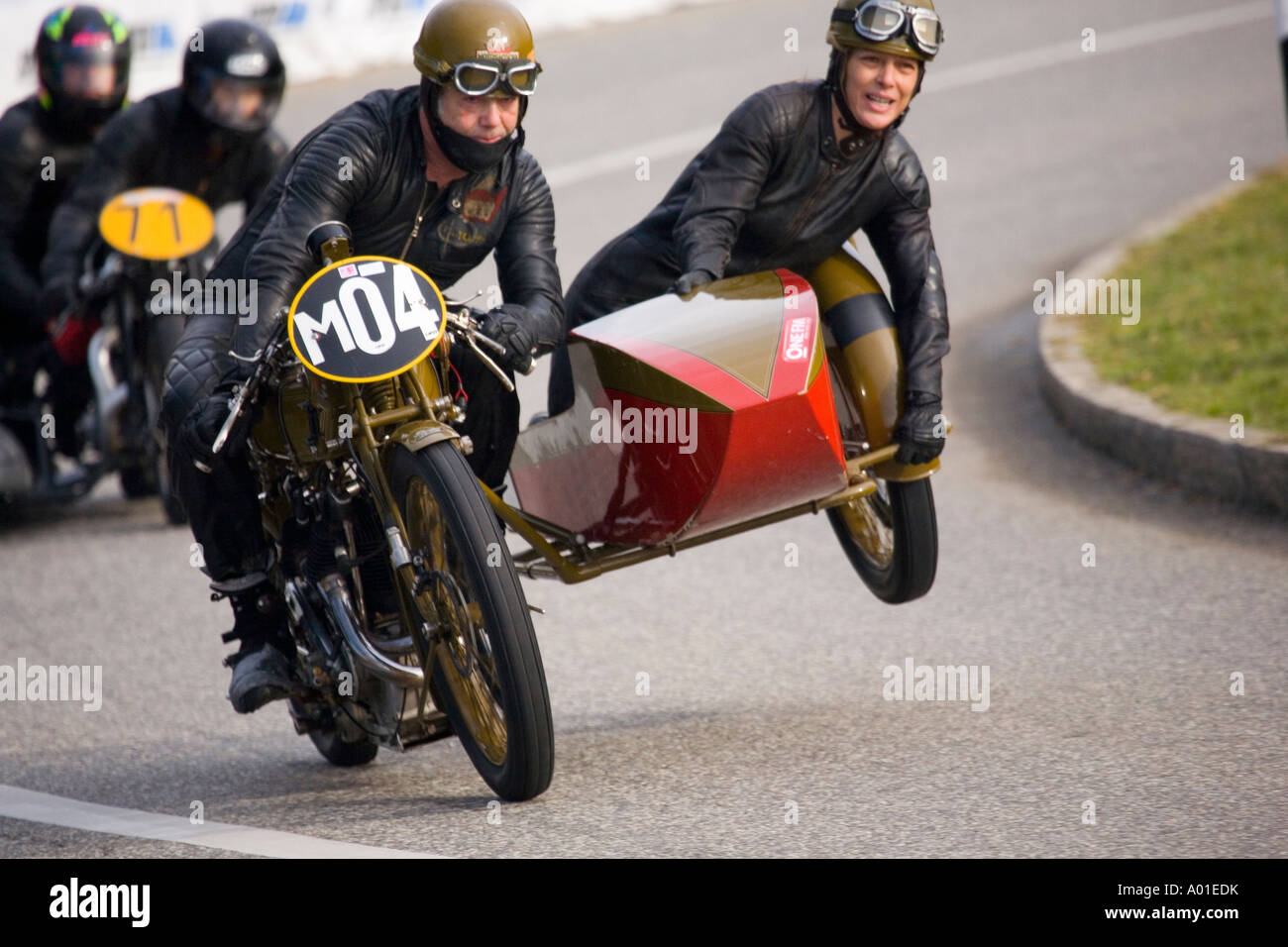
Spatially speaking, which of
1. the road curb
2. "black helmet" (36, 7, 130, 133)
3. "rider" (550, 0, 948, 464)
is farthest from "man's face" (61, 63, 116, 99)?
the road curb

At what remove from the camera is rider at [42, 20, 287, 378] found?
801 centimetres

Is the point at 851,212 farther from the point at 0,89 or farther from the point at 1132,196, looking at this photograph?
the point at 0,89

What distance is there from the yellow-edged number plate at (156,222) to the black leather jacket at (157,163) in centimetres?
50

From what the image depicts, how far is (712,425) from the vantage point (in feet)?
14.7

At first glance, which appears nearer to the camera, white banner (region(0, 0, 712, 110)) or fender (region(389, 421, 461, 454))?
fender (region(389, 421, 461, 454))

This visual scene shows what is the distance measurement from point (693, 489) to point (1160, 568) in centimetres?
260

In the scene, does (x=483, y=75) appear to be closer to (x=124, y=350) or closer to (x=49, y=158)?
(x=124, y=350)

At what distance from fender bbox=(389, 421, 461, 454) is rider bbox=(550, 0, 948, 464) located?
2.72ft

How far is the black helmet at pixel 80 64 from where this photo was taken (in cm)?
881

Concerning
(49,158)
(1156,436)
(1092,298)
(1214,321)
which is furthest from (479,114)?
(1092,298)

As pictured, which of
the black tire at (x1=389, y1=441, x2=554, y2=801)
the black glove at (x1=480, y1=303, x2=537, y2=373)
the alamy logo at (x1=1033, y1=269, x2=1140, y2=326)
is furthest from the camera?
the alamy logo at (x1=1033, y1=269, x2=1140, y2=326)

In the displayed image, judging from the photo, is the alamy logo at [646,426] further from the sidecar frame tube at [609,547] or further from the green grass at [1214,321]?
the green grass at [1214,321]

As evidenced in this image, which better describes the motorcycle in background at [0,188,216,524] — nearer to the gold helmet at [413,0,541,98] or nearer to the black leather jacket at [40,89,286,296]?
the black leather jacket at [40,89,286,296]

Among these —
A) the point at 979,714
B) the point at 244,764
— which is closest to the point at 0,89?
the point at 244,764
